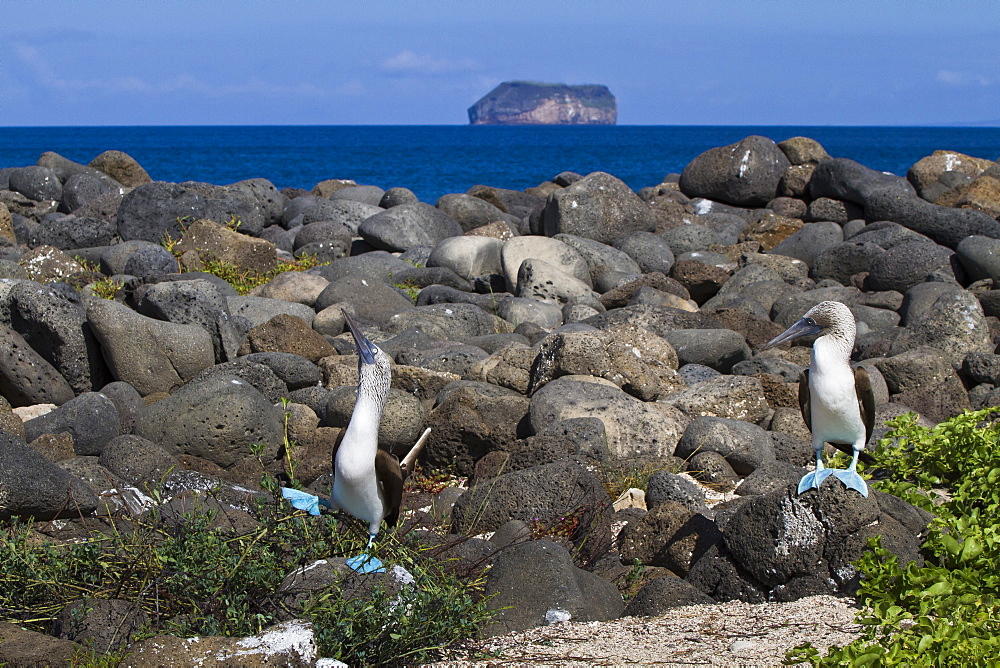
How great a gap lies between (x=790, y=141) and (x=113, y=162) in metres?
15.6

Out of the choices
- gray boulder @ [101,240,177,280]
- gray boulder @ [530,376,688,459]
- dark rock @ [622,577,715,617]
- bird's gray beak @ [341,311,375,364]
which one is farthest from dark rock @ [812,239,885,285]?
bird's gray beak @ [341,311,375,364]

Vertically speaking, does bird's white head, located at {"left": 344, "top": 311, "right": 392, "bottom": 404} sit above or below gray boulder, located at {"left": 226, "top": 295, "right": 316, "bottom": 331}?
above

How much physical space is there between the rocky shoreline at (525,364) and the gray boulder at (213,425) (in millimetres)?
25

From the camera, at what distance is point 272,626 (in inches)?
165

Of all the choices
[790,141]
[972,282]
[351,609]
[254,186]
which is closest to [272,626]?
[351,609]

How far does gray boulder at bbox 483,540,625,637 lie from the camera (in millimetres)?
5070

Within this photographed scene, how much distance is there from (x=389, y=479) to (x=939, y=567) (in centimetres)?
247

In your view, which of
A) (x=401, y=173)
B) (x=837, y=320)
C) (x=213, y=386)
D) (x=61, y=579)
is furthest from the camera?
(x=401, y=173)

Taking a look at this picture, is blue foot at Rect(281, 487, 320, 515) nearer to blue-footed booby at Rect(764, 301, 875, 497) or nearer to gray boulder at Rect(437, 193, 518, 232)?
blue-footed booby at Rect(764, 301, 875, 497)

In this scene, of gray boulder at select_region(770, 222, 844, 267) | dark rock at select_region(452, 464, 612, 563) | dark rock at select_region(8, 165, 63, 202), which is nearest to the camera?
dark rock at select_region(452, 464, 612, 563)

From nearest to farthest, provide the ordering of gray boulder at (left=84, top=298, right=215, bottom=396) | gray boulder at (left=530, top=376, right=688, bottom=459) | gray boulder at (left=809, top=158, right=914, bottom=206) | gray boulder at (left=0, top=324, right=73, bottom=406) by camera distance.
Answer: gray boulder at (left=530, top=376, right=688, bottom=459) < gray boulder at (left=0, top=324, right=73, bottom=406) < gray boulder at (left=84, top=298, right=215, bottom=396) < gray boulder at (left=809, top=158, right=914, bottom=206)

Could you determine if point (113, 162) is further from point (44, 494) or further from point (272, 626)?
point (272, 626)

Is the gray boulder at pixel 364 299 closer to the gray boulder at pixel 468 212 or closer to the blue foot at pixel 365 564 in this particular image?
the gray boulder at pixel 468 212

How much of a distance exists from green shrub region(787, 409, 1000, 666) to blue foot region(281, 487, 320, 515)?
7.17ft
